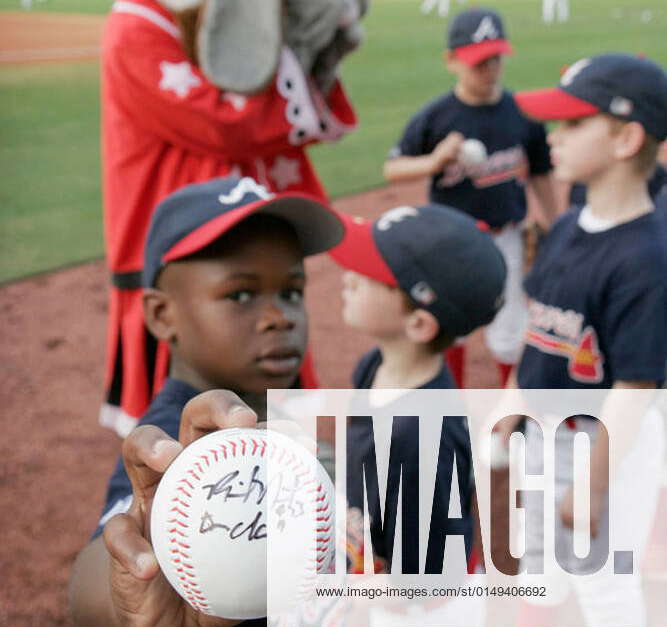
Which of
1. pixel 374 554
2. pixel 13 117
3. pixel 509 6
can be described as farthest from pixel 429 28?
pixel 374 554

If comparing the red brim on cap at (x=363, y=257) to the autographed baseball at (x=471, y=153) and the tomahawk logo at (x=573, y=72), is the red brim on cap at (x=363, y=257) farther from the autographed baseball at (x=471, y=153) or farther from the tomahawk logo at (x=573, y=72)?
the autographed baseball at (x=471, y=153)

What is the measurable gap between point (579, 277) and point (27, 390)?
7.50ft

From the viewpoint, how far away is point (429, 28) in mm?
11273

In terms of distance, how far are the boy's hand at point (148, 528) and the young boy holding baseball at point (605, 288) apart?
0.99 metres

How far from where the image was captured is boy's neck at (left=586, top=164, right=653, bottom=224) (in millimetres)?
1640

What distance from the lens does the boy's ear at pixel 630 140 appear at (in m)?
1.64

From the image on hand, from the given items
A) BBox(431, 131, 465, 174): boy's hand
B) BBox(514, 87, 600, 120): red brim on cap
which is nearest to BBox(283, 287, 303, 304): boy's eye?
BBox(514, 87, 600, 120): red brim on cap

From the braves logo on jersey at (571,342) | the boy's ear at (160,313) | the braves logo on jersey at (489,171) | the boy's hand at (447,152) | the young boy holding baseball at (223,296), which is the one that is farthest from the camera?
the braves logo on jersey at (489,171)

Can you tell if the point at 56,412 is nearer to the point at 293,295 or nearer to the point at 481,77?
the point at 481,77

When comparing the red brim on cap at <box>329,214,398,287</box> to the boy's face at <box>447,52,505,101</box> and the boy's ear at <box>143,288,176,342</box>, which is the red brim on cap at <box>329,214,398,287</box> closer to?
the boy's ear at <box>143,288,176,342</box>

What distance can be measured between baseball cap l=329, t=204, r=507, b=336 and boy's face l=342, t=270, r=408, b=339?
0.10 ft

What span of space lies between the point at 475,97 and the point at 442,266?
4.66 feet

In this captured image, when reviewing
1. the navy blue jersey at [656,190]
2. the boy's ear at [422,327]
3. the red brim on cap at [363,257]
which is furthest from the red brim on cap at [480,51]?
the boy's ear at [422,327]
